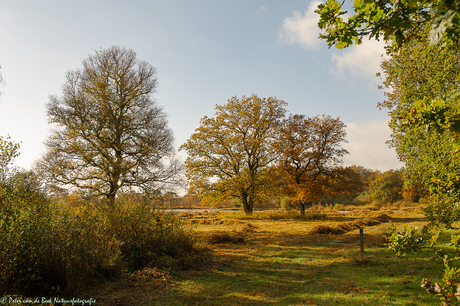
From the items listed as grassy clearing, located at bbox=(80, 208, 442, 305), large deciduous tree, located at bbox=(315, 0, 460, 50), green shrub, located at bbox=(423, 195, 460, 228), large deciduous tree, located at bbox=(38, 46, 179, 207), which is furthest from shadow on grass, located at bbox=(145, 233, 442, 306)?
large deciduous tree, located at bbox=(38, 46, 179, 207)

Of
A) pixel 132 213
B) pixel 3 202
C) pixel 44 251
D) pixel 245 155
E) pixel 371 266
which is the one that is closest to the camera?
pixel 44 251

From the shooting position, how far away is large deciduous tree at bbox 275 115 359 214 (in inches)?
1016

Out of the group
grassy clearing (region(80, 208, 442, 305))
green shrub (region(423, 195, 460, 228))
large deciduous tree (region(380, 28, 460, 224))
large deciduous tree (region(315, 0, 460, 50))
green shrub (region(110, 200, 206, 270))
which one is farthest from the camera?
large deciduous tree (region(380, 28, 460, 224))

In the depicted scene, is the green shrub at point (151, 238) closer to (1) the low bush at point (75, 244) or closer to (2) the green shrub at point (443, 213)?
(1) the low bush at point (75, 244)

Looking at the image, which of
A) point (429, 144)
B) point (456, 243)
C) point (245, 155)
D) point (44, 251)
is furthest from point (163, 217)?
point (245, 155)

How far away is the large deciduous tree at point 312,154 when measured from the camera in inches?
1016

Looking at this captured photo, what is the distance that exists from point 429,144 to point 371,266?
5.24 m

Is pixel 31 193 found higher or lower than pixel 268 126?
lower

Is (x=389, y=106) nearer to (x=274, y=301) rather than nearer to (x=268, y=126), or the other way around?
(x=268, y=126)

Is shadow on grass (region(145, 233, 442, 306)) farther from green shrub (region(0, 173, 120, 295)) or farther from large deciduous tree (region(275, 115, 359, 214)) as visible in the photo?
large deciduous tree (region(275, 115, 359, 214))

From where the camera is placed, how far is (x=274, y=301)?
529 cm

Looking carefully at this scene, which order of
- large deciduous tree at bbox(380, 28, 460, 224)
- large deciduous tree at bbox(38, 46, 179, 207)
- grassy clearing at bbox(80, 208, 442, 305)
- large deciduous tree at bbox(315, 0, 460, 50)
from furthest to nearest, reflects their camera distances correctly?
large deciduous tree at bbox(38, 46, 179, 207) < large deciduous tree at bbox(380, 28, 460, 224) < grassy clearing at bbox(80, 208, 442, 305) < large deciduous tree at bbox(315, 0, 460, 50)

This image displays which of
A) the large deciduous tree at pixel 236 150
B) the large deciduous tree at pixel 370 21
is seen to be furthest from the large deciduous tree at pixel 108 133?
the large deciduous tree at pixel 370 21

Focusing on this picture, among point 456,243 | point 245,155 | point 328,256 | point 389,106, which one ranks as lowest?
point 328,256
